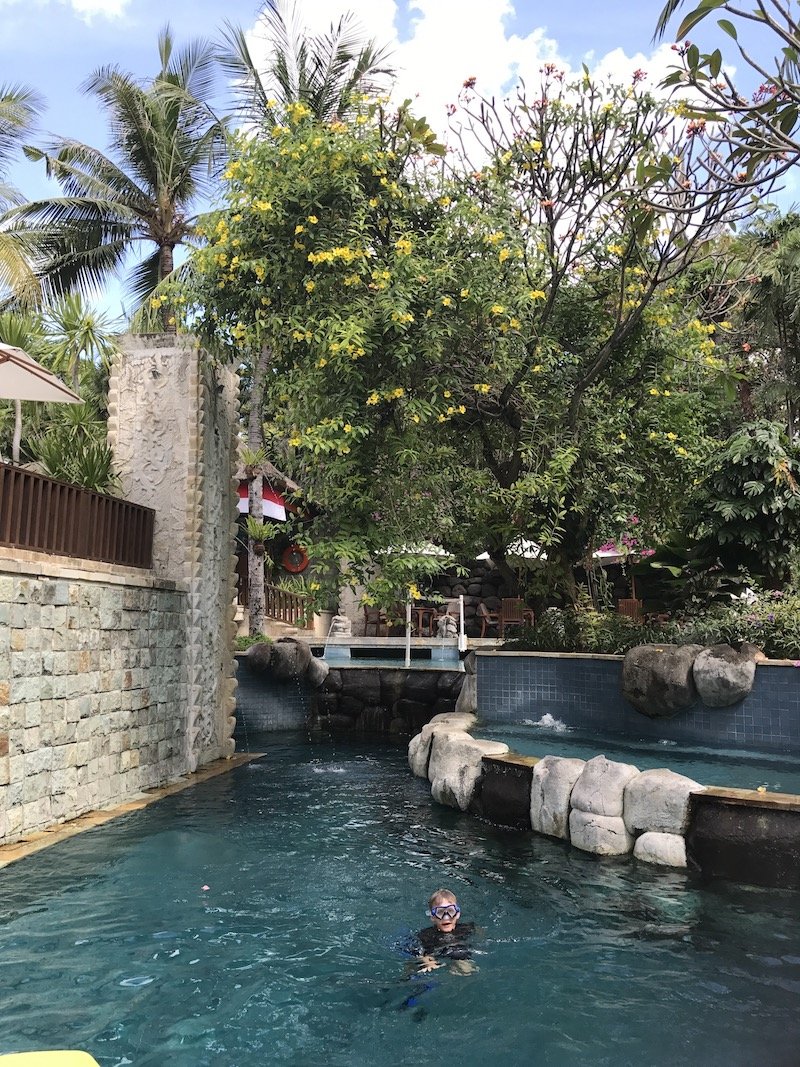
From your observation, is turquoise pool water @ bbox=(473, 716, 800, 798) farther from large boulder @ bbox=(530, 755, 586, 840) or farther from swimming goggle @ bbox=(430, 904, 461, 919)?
swimming goggle @ bbox=(430, 904, 461, 919)

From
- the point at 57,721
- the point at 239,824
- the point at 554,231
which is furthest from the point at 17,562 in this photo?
the point at 554,231

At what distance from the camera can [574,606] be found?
13133mm

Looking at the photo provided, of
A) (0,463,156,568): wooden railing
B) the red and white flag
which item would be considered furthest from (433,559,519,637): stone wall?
(0,463,156,568): wooden railing

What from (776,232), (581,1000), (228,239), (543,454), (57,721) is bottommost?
(581,1000)

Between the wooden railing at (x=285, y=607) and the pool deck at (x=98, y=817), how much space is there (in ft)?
31.9

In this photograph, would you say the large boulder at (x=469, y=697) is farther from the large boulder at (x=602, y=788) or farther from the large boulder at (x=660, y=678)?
the large boulder at (x=602, y=788)

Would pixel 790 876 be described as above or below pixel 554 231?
below

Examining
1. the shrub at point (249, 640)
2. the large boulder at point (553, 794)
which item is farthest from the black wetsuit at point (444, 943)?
the shrub at point (249, 640)

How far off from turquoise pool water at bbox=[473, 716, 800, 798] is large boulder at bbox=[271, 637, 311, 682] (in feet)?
15.2

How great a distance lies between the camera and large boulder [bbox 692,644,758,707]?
989 centimetres

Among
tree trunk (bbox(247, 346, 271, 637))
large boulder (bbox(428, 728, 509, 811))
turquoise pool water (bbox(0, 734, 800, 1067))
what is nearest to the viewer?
turquoise pool water (bbox(0, 734, 800, 1067))

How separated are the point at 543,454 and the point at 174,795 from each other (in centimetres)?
598

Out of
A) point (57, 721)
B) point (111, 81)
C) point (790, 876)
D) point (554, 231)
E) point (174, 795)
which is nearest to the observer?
point (790, 876)

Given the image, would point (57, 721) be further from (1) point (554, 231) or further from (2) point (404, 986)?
(1) point (554, 231)
